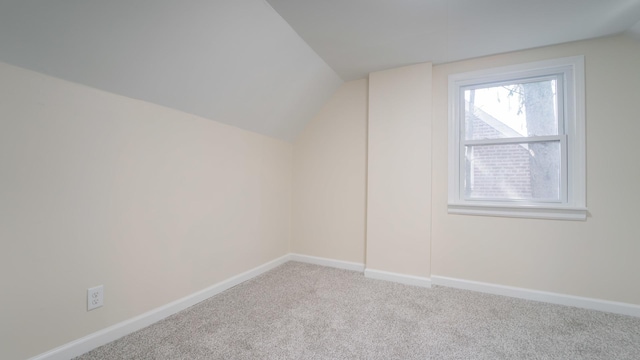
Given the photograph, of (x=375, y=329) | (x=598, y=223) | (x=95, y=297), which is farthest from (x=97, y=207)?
(x=598, y=223)

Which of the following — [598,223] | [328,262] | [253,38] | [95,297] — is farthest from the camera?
[328,262]

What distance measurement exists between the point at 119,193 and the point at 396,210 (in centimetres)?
223

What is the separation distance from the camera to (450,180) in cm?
233

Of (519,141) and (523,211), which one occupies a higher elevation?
(519,141)

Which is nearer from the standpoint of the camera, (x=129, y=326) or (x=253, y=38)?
(x=129, y=326)

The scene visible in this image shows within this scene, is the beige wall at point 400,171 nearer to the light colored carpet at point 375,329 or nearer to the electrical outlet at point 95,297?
the light colored carpet at point 375,329

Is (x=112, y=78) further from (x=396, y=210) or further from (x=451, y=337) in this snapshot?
(x=451, y=337)

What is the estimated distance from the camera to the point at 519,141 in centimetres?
213

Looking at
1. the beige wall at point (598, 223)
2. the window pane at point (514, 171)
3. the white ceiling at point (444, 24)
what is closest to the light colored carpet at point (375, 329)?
the beige wall at point (598, 223)

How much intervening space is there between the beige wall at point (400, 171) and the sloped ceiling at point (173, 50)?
79 cm

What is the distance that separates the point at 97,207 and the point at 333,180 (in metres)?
2.07

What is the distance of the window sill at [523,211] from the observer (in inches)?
76.1

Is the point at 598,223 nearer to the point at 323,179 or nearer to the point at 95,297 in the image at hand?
the point at 323,179

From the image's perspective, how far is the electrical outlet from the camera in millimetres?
1332
